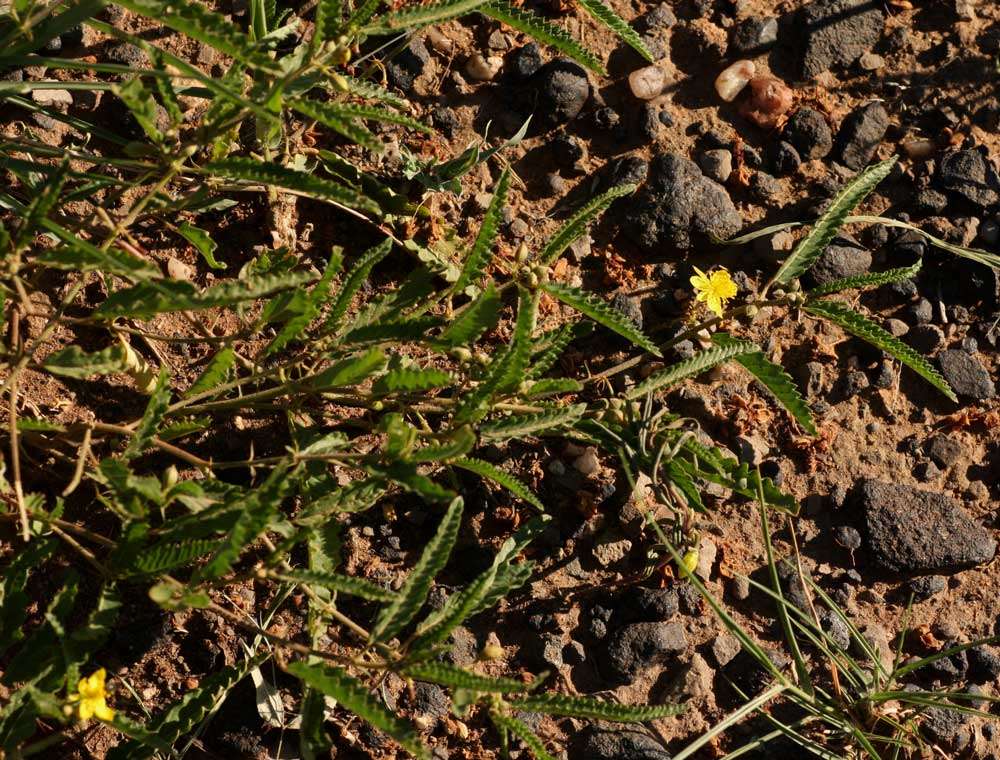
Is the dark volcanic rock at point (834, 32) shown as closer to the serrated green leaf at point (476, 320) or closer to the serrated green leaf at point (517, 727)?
the serrated green leaf at point (476, 320)

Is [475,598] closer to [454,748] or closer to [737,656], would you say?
[454,748]

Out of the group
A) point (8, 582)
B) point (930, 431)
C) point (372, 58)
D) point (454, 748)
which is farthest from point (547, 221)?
point (8, 582)

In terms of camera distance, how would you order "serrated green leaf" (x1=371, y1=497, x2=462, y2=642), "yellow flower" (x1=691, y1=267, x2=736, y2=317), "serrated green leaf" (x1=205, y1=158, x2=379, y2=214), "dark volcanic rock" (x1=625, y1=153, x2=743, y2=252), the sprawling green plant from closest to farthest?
"serrated green leaf" (x1=205, y1=158, x2=379, y2=214)
the sprawling green plant
"serrated green leaf" (x1=371, y1=497, x2=462, y2=642)
"yellow flower" (x1=691, y1=267, x2=736, y2=317)
"dark volcanic rock" (x1=625, y1=153, x2=743, y2=252)

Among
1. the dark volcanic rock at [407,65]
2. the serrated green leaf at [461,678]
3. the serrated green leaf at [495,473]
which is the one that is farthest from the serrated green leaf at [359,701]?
the dark volcanic rock at [407,65]

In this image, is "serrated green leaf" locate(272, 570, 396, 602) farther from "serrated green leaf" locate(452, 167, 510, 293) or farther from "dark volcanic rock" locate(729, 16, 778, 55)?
"dark volcanic rock" locate(729, 16, 778, 55)

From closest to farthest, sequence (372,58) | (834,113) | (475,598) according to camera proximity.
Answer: (475,598) → (372,58) → (834,113)

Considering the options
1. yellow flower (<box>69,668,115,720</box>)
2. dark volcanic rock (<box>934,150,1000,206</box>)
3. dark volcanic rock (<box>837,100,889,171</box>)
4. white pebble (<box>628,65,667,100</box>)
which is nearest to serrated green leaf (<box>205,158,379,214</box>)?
yellow flower (<box>69,668,115,720</box>)

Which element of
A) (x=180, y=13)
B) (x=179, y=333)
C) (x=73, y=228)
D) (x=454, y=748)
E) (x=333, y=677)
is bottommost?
(x=454, y=748)
